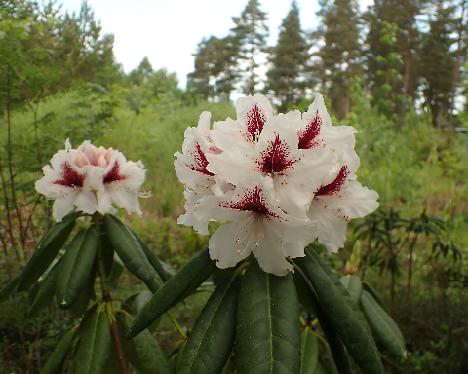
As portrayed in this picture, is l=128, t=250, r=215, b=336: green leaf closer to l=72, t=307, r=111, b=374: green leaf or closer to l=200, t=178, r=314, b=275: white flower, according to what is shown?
l=200, t=178, r=314, b=275: white flower

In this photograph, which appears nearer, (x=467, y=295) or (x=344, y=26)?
(x=467, y=295)

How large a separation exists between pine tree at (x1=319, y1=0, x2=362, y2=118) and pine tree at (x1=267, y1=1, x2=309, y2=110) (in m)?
2.54

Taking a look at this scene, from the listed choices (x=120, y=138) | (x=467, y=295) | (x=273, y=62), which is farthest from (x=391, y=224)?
(x=273, y=62)

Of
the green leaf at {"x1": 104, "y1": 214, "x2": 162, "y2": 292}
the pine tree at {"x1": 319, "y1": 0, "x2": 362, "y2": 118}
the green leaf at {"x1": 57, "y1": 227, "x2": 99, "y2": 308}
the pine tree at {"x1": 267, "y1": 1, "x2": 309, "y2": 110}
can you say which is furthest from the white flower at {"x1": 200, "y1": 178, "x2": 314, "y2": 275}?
the pine tree at {"x1": 267, "y1": 1, "x2": 309, "y2": 110}

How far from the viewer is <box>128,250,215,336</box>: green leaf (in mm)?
973

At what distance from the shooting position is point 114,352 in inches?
60.2

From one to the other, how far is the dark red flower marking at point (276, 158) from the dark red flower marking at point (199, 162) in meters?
0.13

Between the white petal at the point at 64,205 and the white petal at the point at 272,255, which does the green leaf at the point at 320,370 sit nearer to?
the white petal at the point at 272,255

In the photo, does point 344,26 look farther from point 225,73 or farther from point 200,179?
point 200,179

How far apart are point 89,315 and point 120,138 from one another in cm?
→ 488

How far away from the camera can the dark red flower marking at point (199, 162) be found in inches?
36.5

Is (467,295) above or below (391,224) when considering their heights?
below

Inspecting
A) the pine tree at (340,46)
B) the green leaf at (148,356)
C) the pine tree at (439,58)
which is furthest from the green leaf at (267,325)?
Result: the pine tree at (439,58)

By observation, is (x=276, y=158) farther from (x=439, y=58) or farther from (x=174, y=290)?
(x=439, y=58)
